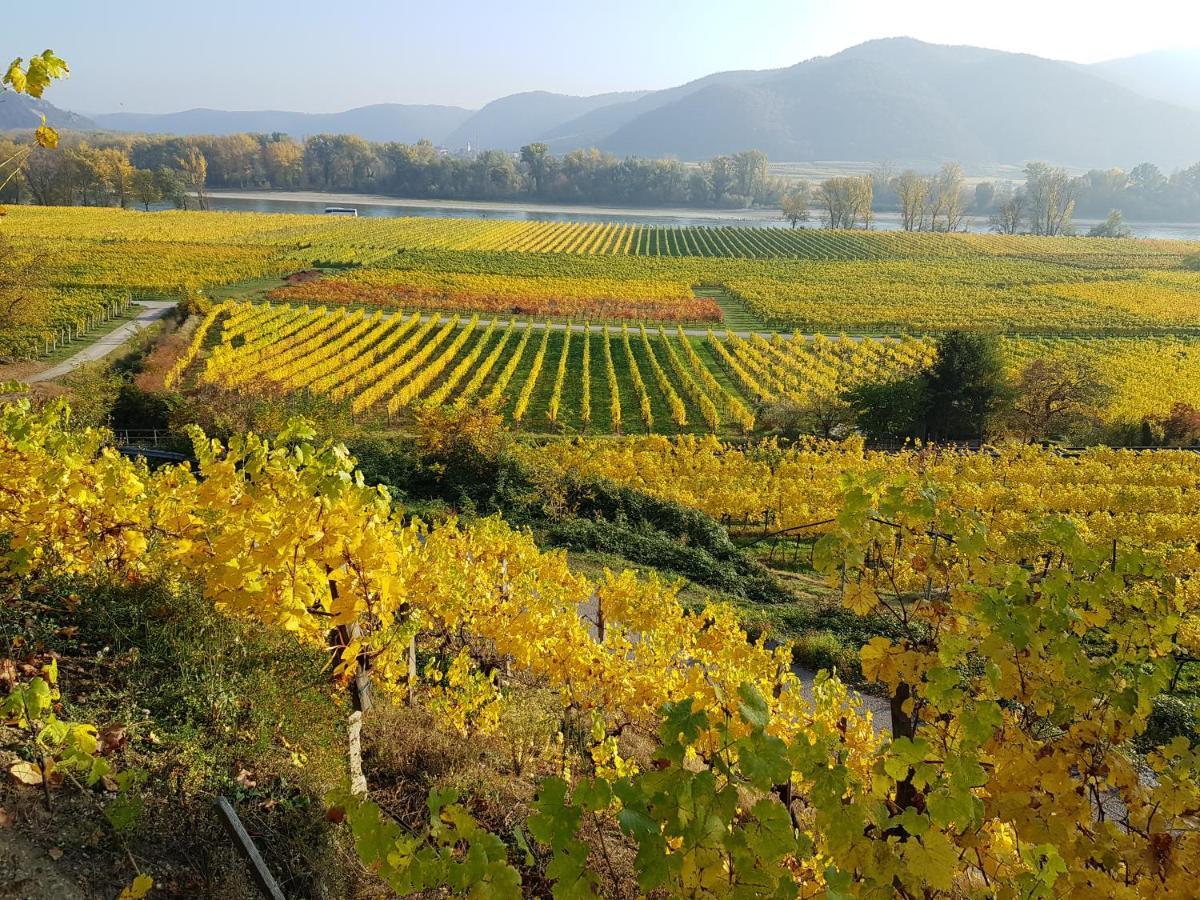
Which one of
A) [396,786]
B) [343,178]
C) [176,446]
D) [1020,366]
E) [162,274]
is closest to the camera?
[396,786]

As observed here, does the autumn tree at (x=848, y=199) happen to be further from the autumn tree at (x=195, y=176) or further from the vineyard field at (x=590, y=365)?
the autumn tree at (x=195, y=176)

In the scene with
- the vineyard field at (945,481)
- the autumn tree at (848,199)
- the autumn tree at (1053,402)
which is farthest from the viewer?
the autumn tree at (848,199)

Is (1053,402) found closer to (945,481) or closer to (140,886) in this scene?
(945,481)

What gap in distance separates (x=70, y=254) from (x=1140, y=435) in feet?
233

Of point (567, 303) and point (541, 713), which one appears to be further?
point (567, 303)

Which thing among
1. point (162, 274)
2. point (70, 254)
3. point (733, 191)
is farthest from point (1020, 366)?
point (733, 191)

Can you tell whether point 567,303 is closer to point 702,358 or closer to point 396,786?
point 702,358

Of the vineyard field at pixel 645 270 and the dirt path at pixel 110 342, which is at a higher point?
the vineyard field at pixel 645 270

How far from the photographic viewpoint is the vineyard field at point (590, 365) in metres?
30.5

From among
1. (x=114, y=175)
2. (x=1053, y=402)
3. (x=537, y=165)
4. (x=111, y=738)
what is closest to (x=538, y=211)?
(x=537, y=165)

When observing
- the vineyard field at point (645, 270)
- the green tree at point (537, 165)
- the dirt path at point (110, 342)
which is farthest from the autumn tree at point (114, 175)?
the green tree at point (537, 165)

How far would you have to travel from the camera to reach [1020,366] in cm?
3881

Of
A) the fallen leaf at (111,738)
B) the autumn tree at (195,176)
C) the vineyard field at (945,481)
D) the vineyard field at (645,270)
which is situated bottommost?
the vineyard field at (945,481)

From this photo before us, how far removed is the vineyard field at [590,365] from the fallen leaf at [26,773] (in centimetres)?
2345
